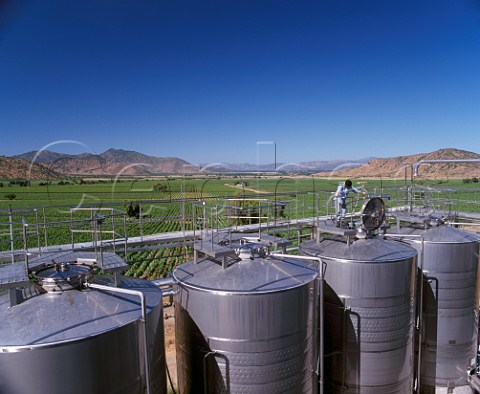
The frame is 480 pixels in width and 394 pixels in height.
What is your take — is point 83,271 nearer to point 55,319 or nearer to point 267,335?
point 55,319

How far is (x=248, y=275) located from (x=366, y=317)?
325 centimetres

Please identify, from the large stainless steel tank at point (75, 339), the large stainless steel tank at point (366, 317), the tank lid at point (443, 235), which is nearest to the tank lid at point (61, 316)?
the large stainless steel tank at point (75, 339)

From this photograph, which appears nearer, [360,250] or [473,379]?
[360,250]

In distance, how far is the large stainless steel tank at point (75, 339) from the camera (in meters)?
4.12

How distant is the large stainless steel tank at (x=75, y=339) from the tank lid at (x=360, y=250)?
13.8 feet

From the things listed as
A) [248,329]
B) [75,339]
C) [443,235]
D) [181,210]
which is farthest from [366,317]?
[181,210]

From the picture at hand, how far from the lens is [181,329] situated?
6688 mm

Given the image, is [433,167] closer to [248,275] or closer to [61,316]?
[248,275]

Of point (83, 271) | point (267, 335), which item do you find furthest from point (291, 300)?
point (83, 271)

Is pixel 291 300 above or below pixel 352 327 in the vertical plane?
above

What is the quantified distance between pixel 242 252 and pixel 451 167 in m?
129

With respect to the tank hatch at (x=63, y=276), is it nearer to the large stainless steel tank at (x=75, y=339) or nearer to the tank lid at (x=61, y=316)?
the large stainless steel tank at (x=75, y=339)

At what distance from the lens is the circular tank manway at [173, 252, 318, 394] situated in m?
5.77

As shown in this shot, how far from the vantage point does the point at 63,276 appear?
5203 millimetres
